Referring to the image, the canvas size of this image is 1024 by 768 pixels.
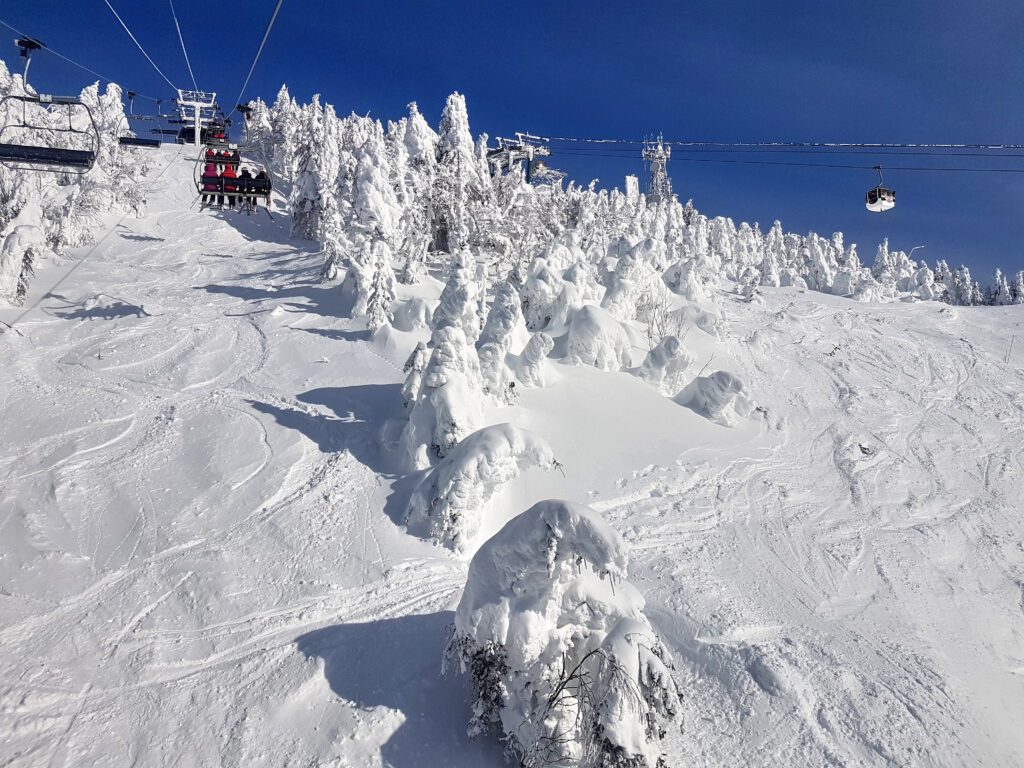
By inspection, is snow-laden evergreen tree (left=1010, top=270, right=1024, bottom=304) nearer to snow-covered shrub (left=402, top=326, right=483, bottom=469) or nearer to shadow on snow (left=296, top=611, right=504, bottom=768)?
snow-covered shrub (left=402, top=326, right=483, bottom=469)

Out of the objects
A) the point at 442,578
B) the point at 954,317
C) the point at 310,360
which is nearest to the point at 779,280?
the point at 954,317

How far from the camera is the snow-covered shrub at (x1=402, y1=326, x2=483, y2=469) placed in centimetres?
1280

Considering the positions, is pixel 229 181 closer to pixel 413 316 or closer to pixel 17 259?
Answer: pixel 413 316

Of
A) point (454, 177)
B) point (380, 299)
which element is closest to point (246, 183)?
point (380, 299)

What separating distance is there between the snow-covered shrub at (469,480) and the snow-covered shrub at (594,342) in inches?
349

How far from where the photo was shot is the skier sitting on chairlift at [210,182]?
49.5 feet

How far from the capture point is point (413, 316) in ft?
67.9

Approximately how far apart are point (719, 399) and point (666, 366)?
7.22ft

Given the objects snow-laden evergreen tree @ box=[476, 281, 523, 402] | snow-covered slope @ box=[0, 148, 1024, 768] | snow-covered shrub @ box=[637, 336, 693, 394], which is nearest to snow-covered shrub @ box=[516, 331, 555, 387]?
snow-laden evergreen tree @ box=[476, 281, 523, 402]

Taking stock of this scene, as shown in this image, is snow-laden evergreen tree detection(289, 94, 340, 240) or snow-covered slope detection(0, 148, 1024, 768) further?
snow-laden evergreen tree detection(289, 94, 340, 240)

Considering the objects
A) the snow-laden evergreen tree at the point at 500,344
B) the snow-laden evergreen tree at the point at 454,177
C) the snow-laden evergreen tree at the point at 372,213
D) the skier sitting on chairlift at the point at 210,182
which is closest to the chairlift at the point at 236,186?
the skier sitting on chairlift at the point at 210,182

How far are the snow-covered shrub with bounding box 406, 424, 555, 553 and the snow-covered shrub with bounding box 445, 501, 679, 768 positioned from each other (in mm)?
3256

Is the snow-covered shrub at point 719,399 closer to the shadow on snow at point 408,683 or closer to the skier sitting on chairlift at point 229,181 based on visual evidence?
the shadow on snow at point 408,683

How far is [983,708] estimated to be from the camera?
8.63 meters
